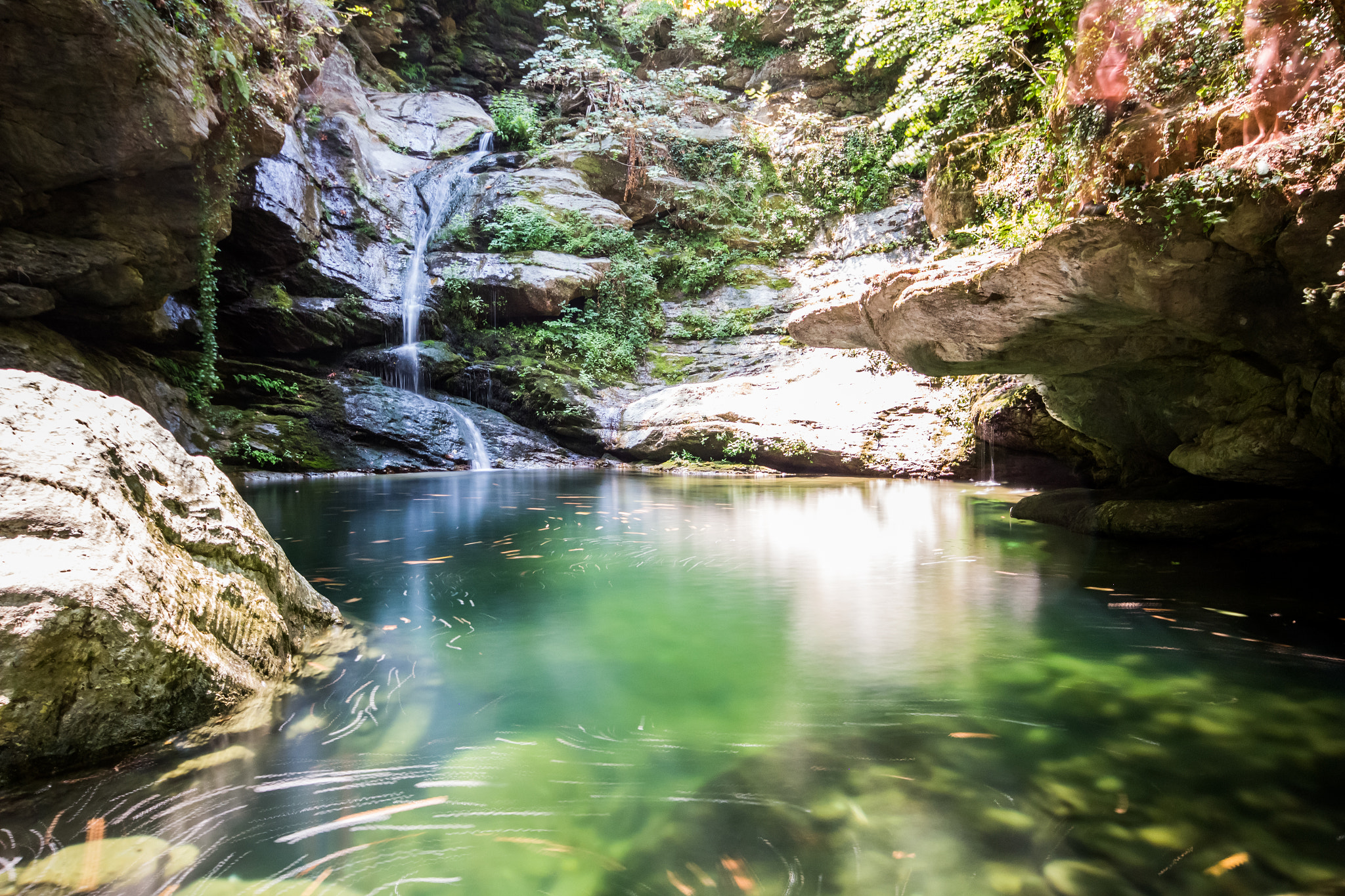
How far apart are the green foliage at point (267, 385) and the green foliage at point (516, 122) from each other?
11.5 metres

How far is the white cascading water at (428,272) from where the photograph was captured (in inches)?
558

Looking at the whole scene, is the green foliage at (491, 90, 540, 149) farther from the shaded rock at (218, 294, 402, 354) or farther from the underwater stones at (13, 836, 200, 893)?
the underwater stones at (13, 836, 200, 893)

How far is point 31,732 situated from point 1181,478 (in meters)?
7.86

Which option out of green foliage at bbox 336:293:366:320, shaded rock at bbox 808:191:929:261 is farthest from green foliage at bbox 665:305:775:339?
green foliage at bbox 336:293:366:320

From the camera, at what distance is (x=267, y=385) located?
506 inches

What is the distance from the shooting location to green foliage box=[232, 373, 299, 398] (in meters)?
12.7

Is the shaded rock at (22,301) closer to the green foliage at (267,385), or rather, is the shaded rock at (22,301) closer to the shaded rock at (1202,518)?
the green foliage at (267,385)

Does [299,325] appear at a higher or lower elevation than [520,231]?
lower

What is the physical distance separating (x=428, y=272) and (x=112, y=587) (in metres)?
16.1

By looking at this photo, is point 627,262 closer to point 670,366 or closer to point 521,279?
point 521,279

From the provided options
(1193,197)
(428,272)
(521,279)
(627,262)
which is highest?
(627,262)

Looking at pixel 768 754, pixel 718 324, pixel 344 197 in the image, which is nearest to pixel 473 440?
pixel 718 324

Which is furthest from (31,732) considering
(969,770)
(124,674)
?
(969,770)

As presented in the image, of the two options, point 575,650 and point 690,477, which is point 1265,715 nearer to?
point 575,650
